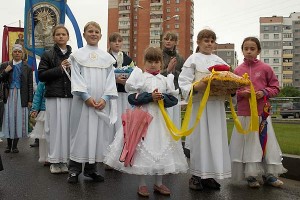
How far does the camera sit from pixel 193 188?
5441mm

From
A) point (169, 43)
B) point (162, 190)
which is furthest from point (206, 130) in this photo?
point (169, 43)

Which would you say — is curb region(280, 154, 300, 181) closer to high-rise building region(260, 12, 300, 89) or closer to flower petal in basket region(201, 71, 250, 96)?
flower petal in basket region(201, 71, 250, 96)

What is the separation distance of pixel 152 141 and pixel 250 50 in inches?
79.0

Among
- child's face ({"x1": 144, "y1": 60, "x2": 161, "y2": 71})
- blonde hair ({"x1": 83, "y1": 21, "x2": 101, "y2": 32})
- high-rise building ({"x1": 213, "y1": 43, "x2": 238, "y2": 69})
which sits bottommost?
child's face ({"x1": 144, "y1": 60, "x2": 161, "y2": 71})

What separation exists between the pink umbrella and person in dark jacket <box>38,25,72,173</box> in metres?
1.68

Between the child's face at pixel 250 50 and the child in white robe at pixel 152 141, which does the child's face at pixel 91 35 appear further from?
the child's face at pixel 250 50

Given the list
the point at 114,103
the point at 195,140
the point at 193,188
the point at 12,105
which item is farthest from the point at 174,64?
the point at 12,105

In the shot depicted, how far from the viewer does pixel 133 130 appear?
5090 mm

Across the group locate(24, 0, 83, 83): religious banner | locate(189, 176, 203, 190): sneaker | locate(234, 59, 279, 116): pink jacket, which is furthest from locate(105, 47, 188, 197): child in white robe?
locate(24, 0, 83, 83): religious banner

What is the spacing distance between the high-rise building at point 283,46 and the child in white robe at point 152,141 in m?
125

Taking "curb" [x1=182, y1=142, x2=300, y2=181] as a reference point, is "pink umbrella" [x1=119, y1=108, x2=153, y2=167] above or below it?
→ above

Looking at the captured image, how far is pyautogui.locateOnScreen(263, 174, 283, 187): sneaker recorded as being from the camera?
5.72m

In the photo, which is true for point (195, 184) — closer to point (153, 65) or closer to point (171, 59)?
point (153, 65)

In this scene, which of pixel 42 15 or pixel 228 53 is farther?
pixel 228 53
